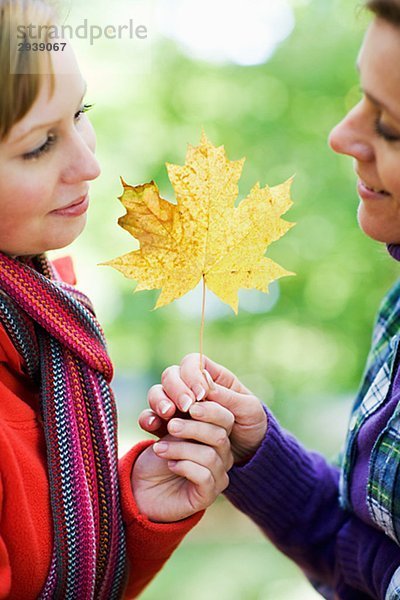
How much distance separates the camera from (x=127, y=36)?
2.64 meters

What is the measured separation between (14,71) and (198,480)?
527 millimetres

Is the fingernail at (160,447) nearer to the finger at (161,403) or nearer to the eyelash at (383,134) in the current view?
the finger at (161,403)

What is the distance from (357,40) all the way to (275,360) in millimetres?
1175

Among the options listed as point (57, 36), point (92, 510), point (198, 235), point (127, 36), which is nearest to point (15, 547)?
point (92, 510)

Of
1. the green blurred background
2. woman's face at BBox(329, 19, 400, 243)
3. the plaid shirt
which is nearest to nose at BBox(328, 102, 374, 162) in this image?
woman's face at BBox(329, 19, 400, 243)

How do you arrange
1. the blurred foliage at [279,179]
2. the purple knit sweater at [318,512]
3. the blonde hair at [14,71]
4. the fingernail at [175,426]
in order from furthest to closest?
the blurred foliage at [279,179] < the purple knit sweater at [318,512] < the fingernail at [175,426] < the blonde hair at [14,71]

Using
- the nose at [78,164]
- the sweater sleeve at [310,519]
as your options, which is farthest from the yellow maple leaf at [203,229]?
the sweater sleeve at [310,519]

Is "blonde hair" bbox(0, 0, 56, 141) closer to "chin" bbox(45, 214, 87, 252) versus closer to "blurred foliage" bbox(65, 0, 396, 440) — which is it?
"chin" bbox(45, 214, 87, 252)

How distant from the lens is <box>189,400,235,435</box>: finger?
1.00m

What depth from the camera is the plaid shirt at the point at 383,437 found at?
1.03m

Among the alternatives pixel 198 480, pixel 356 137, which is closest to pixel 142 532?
pixel 198 480

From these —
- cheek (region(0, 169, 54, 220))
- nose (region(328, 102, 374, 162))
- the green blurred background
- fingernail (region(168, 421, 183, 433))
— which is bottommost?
the green blurred background

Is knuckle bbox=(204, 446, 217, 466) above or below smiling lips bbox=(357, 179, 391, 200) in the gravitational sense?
below

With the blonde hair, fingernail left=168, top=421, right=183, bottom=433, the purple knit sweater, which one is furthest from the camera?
the purple knit sweater
